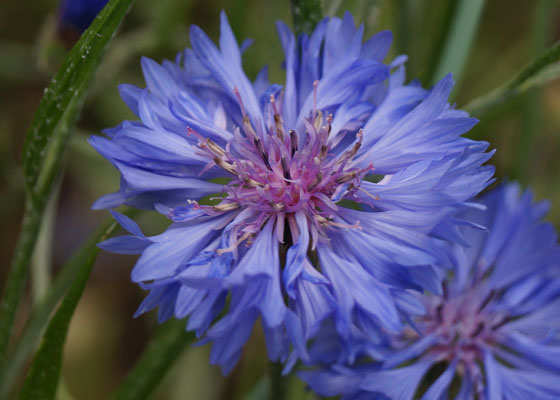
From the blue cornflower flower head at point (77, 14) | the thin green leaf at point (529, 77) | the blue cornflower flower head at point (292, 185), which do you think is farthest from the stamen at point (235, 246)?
the blue cornflower flower head at point (77, 14)

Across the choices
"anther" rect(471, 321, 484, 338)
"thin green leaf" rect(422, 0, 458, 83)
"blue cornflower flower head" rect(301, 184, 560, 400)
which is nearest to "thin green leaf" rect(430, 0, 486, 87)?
"thin green leaf" rect(422, 0, 458, 83)

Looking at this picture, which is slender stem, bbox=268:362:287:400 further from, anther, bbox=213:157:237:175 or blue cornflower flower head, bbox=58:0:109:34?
blue cornflower flower head, bbox=58:0:109:34

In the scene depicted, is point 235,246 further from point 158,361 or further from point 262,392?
point 262,392

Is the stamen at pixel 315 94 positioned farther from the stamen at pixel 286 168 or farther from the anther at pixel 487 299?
the anther at pixel 487 299

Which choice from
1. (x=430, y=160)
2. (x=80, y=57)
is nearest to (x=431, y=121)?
(x=430, y=160)

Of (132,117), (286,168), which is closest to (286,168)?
(286,168)

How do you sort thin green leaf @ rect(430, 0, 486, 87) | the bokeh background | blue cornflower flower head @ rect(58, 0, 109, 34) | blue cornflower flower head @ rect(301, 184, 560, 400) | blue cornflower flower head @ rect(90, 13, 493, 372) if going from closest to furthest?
blue cornflower flower head @ rect(90, 13, 493, 372) → blue cornflower flower head @ rect(301, 184, 560, 400) → thin green leaf @ rect(430, 0, 486, 87) → blue cornflower flower head @ rect(58, 0, 109, 34) → the bokeh background
